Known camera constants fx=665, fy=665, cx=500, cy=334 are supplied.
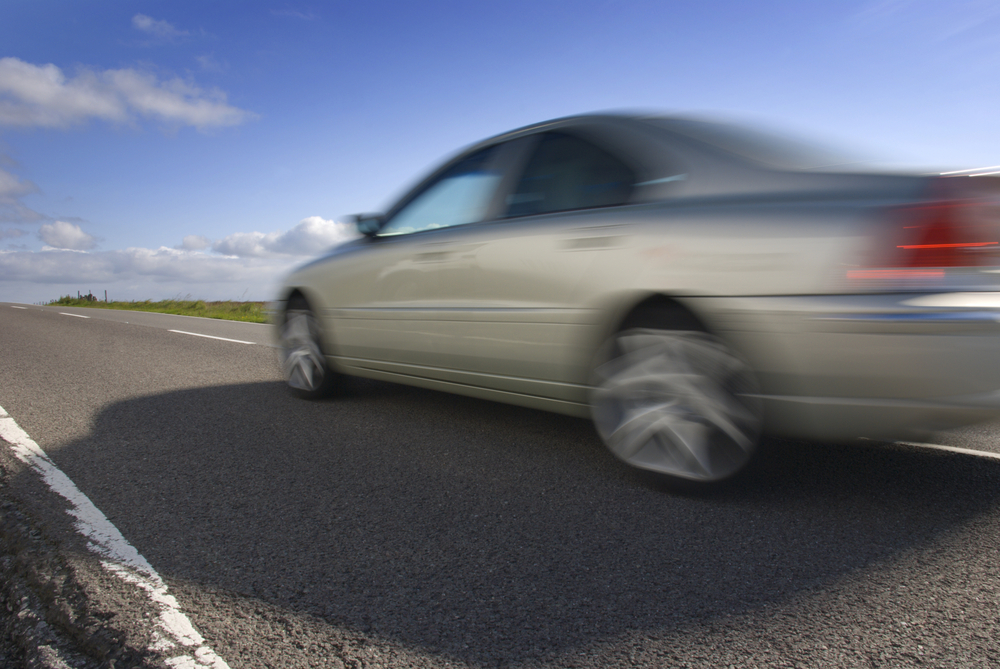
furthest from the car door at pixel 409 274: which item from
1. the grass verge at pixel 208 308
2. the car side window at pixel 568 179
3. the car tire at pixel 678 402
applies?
the grass verge at pixel 208 308

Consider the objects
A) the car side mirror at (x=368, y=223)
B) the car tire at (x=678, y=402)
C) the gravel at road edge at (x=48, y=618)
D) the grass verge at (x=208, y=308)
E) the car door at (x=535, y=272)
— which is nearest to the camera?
the gravel at road edge at (x=48, y=618)

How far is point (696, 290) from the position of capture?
2473mm

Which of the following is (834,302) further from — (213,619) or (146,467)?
(146,467)

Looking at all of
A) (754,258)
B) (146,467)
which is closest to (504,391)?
(754,258)

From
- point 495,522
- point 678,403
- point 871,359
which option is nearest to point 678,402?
point 678,403

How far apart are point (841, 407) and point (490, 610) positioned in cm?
136

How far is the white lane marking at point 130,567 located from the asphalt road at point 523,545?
38 mm

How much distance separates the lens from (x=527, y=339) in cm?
310

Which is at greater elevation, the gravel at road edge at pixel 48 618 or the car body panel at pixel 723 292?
the car body panel at pixel 723 292

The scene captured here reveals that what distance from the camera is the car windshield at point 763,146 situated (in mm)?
2572

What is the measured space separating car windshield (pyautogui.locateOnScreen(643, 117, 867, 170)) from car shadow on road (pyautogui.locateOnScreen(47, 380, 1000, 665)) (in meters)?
1.32

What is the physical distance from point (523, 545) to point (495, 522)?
0.76 feet

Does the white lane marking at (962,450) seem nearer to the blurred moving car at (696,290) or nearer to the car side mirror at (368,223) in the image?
the blurred moving car at (696,290)

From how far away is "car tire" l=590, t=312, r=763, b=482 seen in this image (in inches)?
99.0
